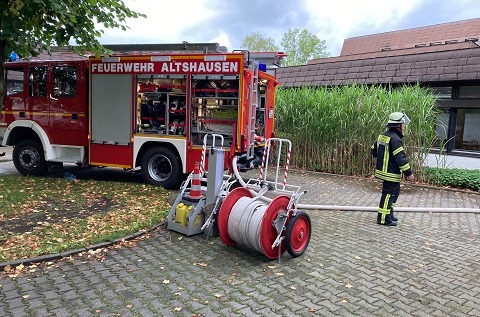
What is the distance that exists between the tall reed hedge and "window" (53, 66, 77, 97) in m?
5.54

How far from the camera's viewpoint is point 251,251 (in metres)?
4.61

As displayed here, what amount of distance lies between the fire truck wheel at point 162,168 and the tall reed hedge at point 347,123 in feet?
14.0

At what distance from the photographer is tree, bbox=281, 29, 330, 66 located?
43.3m

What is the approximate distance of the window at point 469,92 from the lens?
10.7m

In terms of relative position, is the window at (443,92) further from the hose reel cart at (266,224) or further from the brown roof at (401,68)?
the hose reel cart at (266,224)

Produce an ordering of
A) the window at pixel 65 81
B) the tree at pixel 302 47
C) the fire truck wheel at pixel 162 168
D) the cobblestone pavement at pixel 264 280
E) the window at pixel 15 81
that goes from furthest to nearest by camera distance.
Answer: the tree at pixel 302 47
the window at pixel 15 81
the window at pixel 65 81
the fire truck wheel at pixel 162 168
the cobblestone pavement at pixel 264 280

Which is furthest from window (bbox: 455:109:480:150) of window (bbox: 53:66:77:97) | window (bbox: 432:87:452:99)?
window (bbox: 53:66:77:97)

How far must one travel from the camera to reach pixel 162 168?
317 inches

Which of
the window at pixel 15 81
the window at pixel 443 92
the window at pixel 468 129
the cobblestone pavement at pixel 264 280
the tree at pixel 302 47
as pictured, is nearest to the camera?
the cobblestone pavement at pixel 264 280

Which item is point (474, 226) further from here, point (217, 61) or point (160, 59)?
point (160, 59)

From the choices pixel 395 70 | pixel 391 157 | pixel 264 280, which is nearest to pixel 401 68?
pixel 395 70

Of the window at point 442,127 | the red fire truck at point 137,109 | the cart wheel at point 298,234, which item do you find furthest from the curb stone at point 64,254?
the window at point 442,127

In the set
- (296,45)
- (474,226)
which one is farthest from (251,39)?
(474,226)

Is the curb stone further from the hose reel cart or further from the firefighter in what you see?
the firefighter
